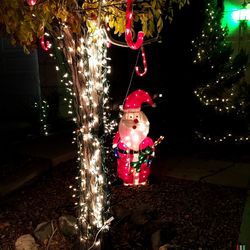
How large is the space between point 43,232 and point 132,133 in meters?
2.19

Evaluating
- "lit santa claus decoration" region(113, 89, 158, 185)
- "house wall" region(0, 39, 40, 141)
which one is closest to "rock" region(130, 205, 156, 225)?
"lit santa claus decoration" region(113, 89, 158, 185)

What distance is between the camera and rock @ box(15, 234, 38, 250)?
14.0 ft

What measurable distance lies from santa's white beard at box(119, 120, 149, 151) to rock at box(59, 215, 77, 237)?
190cm

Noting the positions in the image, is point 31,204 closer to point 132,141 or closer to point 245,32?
point 132,141

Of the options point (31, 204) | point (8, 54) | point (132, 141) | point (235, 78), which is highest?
point (8, 54)

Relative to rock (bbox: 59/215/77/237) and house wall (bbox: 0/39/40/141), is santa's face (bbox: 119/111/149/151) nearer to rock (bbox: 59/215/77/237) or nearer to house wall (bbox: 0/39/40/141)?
rock (bbox: 59/215/77/237)

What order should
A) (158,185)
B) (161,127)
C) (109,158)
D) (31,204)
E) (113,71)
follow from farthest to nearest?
(113,71) < (161,127) < (109,158) < (158,185) < (31,204)

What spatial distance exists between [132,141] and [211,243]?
7.22ft

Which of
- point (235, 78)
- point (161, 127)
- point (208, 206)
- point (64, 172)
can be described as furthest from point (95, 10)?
point (161, 127)

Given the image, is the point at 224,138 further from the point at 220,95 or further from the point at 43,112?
the point at 43,112

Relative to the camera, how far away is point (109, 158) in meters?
7.80

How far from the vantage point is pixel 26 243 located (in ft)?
14.1

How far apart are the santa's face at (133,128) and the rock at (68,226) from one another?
190 cm

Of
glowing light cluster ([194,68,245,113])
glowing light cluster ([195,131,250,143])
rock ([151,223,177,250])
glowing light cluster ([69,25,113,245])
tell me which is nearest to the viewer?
glowing light cluster ([69,25,113,245])
